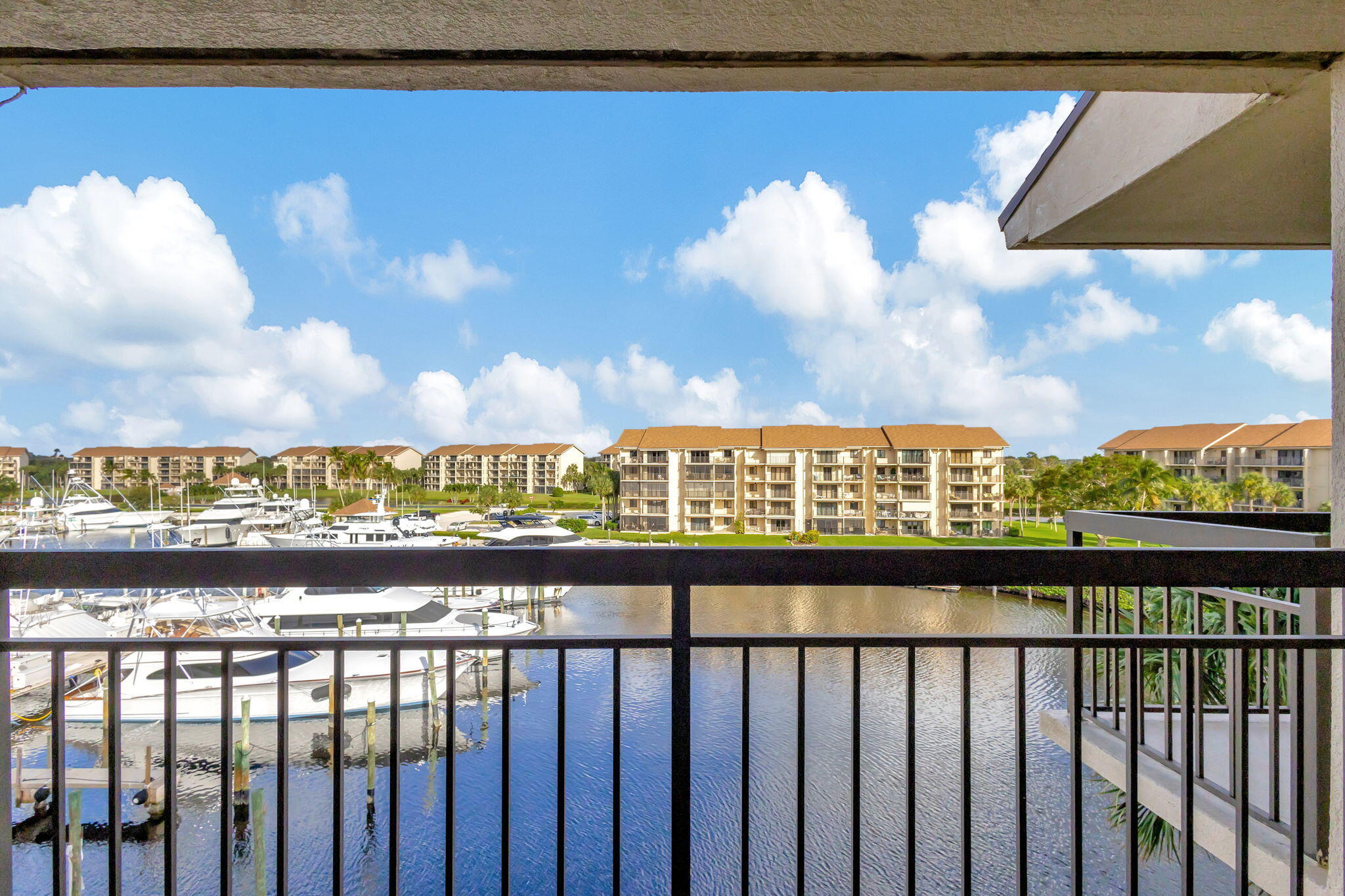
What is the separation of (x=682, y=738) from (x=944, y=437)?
25.4m

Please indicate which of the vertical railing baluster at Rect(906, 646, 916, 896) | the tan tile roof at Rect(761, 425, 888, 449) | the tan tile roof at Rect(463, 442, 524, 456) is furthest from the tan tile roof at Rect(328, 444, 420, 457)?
the vertical railing baluster at Rect(906, 646, 916, 896)

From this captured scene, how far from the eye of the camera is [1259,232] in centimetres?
256

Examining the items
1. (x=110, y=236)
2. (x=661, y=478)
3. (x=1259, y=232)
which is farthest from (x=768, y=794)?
(x=110, y=236)

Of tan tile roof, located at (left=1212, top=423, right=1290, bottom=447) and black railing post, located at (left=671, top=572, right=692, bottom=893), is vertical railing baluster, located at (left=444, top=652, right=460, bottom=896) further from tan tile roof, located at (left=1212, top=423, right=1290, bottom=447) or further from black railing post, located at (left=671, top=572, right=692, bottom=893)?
tan tile roof, located at (left=1212, top=423, right=1290, bottom=447)

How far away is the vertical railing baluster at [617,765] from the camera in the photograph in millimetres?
1057

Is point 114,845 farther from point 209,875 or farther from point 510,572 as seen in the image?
point 209,875

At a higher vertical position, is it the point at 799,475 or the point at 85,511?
the point at 799,475

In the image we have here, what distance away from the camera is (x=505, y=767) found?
1058 millimetres

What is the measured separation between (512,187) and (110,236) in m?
25.0

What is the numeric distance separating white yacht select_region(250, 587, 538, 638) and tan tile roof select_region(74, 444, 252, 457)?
544 cm

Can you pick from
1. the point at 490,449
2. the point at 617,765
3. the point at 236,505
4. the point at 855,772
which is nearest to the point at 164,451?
the point at 236,505

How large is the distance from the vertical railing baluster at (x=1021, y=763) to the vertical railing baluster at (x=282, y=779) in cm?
116

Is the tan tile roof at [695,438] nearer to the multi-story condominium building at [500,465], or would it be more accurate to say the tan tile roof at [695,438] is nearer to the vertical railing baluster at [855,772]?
the multi-story condominium building at [500,465]

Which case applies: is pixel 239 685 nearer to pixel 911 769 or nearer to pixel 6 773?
pixel 6 773
